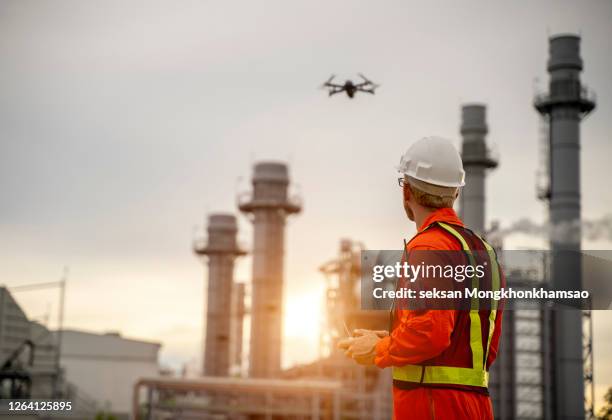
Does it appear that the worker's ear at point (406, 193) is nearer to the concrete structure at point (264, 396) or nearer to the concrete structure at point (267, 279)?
the concrete structure at point (264, 396)

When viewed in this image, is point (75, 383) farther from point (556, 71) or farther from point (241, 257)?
point (556, 71)

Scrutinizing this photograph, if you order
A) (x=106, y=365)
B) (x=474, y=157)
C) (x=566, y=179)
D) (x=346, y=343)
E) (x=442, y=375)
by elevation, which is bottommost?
(x=442, y=375)

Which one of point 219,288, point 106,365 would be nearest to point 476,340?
point 219,288

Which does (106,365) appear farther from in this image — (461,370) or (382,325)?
(461,370)

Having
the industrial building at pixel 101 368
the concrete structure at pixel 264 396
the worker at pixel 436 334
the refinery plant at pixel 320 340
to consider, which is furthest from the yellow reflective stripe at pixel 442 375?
the industrial building at pixel 101 368

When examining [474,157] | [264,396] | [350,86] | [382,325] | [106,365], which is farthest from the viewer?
[106,365]

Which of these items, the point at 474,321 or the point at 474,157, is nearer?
the point at 474,321

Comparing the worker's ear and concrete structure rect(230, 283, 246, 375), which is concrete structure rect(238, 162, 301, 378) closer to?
concrete structure rect(230, 283, 246, 375)
